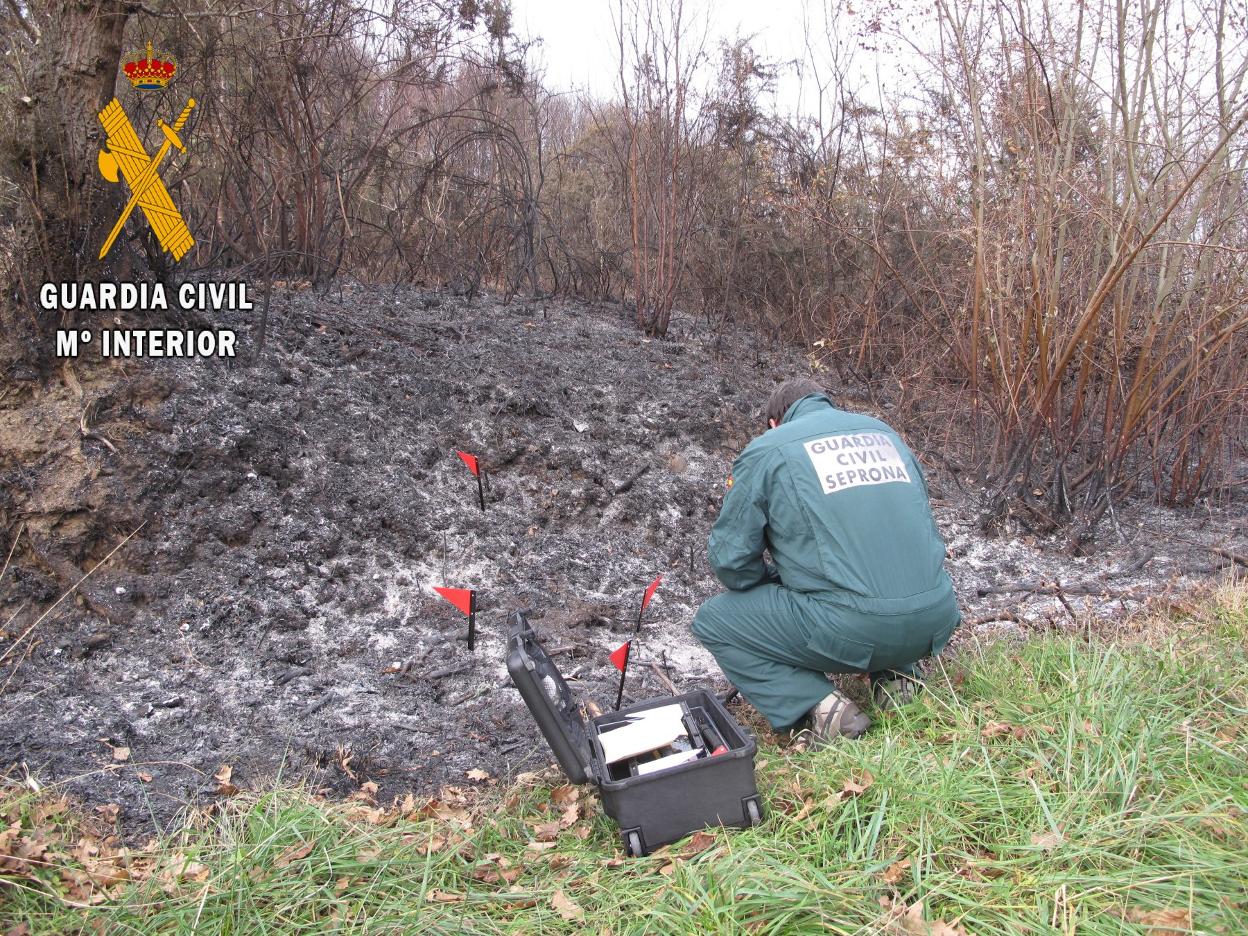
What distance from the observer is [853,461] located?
2682 millimetres

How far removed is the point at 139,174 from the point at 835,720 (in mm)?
4021

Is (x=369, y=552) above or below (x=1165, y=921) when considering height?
below

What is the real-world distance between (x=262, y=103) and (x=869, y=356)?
5.01m

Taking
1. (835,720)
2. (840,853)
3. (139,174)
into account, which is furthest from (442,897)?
(139,174)

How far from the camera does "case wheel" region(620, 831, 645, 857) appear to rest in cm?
219

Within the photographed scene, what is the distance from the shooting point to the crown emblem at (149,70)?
459cm

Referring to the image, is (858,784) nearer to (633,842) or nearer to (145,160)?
(633,842)

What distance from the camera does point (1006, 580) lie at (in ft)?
15.4

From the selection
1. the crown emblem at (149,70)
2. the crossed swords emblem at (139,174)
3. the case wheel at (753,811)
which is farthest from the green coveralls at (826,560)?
the crown emblem at (149,70)

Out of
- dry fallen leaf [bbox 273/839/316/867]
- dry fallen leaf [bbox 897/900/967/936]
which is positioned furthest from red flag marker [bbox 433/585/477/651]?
dry fallen leaf [bbox 897/900/967/936]

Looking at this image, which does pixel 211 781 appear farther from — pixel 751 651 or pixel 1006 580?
pixel 1006 580

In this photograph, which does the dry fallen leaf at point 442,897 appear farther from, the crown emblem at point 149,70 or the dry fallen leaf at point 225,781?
the crown emblem at point 149,70

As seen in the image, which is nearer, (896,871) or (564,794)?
(896,871)

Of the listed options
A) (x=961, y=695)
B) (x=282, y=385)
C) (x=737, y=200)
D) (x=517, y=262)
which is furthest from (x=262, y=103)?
(x=961, y=695)
